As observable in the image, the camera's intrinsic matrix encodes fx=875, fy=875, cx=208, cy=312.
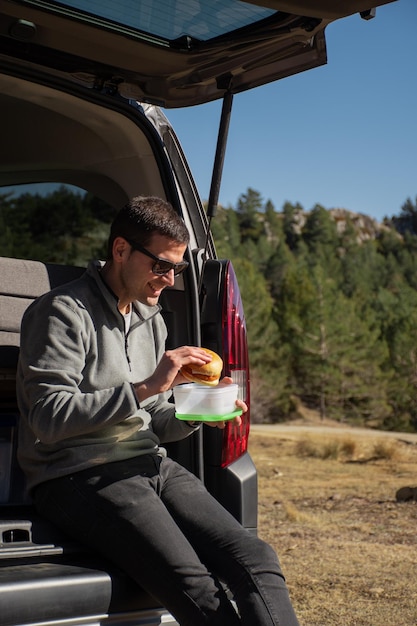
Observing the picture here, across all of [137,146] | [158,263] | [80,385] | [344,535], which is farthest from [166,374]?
[344,535]

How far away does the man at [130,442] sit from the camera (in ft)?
7.04

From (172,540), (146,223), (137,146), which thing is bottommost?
Answer: (172,540)

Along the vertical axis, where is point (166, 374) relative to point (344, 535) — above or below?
above

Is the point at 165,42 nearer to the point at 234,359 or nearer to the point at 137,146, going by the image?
the point at 137,146

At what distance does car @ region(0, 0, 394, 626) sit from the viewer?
212cm

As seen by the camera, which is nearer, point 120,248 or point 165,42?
point 120,248

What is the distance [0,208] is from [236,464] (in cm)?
230

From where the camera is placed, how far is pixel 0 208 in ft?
14.4

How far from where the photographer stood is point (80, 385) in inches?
91.6

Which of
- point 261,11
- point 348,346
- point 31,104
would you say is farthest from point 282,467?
point 348,346

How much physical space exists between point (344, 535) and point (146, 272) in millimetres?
4256

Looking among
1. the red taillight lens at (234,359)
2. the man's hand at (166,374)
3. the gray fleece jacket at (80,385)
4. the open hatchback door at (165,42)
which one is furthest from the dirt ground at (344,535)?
the open hatchback door at (165,42)

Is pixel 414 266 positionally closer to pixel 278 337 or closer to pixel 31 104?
pixel 278 337

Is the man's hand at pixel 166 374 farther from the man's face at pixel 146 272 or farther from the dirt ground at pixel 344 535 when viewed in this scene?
the dirt ground at pixel 344 535
